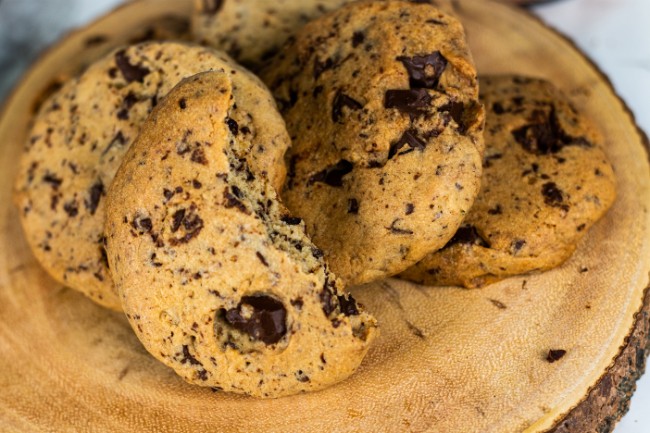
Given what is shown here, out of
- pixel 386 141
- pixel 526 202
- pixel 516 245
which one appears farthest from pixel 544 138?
pixel 386 141

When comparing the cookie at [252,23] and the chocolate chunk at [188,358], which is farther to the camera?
the cookie at [252,23]

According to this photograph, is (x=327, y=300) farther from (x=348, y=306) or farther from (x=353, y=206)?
(x=353, y=206)

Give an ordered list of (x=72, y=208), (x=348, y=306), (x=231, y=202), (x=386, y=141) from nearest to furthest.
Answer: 1. (x=231, y=202)
2. (x=348, y=306)
3. (x=386, y=141)
4. (x=72, y=208)

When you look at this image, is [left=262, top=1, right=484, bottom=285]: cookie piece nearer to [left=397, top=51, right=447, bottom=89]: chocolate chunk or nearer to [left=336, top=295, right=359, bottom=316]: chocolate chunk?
[left=397, top=51, right=447, bottom=89]: chocolate chunk

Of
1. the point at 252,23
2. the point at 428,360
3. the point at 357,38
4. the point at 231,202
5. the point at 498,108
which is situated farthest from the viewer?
the point at 252,23

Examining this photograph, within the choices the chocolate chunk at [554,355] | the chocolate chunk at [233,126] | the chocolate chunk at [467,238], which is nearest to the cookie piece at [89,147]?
the chocolate chunk at [233,126]

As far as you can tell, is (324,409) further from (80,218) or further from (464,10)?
(464,10)

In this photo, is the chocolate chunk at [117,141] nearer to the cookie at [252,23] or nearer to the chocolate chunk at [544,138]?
the cookie at [252,23]
